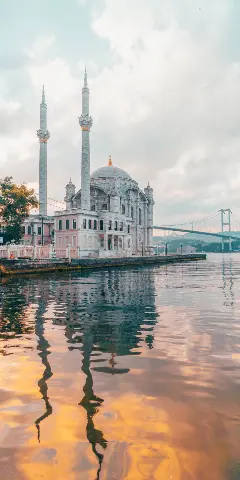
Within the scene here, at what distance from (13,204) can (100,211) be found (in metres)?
23.4

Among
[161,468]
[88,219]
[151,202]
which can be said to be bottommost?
[161,468]

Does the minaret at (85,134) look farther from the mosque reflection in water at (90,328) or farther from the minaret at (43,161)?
the mosque reflection in water at (90,328)

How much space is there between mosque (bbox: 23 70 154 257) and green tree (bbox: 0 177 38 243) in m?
14.3

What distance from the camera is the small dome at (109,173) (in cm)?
8251

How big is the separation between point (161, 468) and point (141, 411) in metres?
1.37

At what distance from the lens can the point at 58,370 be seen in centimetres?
714

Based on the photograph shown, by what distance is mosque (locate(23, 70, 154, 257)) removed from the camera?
208ft

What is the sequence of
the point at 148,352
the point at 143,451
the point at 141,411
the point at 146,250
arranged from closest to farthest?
the point at 143,451, the point at 141,411, the point at 148,352, the point at 146,250

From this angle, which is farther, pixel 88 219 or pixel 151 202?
pixel 151 202

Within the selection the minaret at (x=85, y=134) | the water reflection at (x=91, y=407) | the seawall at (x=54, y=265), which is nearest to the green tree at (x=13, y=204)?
the seawall at (x=54, y=265)

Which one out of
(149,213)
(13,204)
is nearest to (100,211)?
(13,204)

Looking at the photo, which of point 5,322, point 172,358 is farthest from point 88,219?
point 172,358

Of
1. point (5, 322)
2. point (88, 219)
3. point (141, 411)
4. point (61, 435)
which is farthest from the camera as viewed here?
point (88, 219)

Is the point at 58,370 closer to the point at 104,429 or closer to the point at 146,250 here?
the point at 104,429
